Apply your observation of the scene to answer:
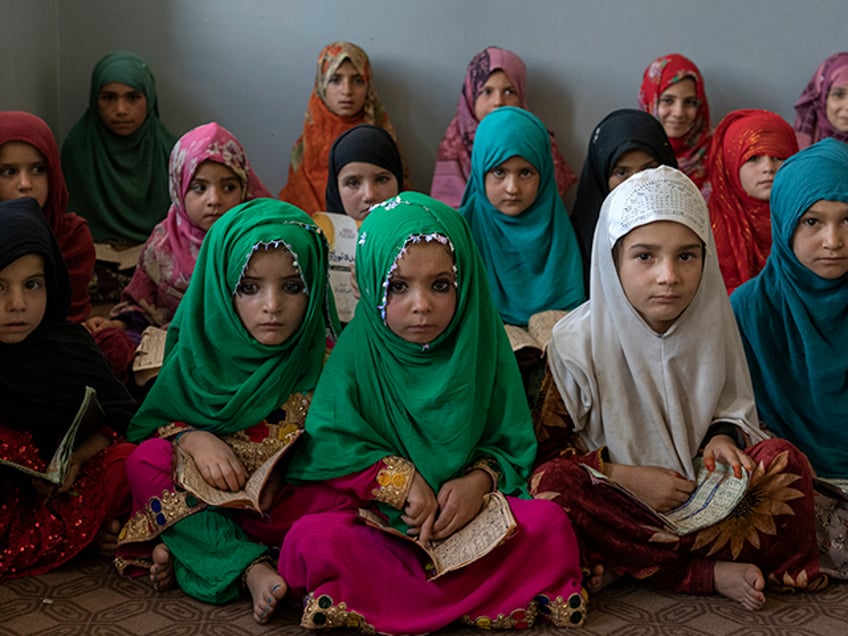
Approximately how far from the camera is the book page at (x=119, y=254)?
4352 millimetres

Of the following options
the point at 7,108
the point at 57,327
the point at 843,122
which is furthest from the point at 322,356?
the point at 843,122

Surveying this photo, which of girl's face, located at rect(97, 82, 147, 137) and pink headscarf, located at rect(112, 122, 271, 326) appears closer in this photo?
pink headscarf, located at rect(112, 122, 271, 326)

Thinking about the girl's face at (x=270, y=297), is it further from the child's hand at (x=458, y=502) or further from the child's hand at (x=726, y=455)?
the child's hand at (x=726, y=455)

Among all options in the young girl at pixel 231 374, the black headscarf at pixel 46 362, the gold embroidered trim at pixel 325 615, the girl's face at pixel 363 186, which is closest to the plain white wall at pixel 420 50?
the girl's face at pixel 363 186

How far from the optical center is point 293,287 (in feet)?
8.09

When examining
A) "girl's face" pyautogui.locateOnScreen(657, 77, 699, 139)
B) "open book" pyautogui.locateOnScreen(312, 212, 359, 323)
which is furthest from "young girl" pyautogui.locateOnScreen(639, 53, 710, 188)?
"open book" pyautogui.locateOnScreen(312, 212, 359, 323)

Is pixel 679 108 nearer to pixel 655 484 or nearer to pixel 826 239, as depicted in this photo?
pixel 826 239

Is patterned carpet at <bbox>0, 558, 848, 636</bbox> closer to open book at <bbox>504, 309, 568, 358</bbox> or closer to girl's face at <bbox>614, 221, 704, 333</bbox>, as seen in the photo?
girl's face at <bbox>614, 221, 704, 333</bbox>

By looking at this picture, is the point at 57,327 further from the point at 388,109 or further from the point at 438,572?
the point at 388,109

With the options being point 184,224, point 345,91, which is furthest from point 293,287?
point 345,91

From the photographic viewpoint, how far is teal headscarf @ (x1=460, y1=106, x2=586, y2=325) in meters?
3.59

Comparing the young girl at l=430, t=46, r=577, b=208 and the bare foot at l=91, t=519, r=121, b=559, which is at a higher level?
the young girl at l=430, t=46, r=577, b=208

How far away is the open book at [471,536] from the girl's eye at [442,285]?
0.47 metres

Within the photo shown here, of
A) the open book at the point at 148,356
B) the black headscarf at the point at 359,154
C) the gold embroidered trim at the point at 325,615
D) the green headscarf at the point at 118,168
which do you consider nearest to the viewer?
the gold embroidered trim at the point at 325,615
